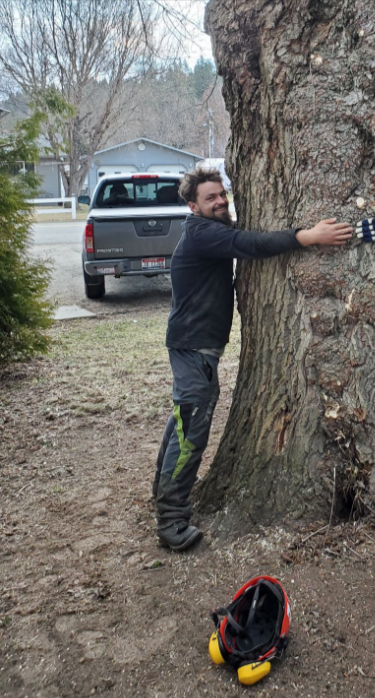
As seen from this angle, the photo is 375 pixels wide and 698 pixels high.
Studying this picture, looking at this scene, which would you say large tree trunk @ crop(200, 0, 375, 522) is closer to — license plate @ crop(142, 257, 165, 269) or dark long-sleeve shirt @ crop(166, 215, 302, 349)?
dark long-sleeve shirt @ crop(166, 215, 302, 349)

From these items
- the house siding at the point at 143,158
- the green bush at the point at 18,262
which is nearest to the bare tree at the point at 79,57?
the house siding at the point at 143,158

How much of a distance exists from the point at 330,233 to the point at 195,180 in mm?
899

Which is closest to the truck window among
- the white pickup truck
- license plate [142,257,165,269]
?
the white pickup truck

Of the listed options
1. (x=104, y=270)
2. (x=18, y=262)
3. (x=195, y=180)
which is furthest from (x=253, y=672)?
(x=104, y=270)

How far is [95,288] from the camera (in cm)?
1100

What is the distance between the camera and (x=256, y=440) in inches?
126

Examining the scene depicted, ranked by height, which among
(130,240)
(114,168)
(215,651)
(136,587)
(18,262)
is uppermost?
(114,168)

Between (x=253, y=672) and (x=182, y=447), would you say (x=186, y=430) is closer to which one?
(x=182, y=447)

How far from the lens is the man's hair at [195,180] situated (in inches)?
129

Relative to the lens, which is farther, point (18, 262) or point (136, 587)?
point (18, 262)

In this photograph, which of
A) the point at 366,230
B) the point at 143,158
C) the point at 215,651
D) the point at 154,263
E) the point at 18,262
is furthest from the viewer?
the point at 143,158

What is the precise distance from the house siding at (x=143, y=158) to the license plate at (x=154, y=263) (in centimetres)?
3932

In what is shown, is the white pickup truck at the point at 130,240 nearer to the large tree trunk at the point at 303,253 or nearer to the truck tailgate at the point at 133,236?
the truck tailgate at the point at 133,236

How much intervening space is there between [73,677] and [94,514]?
137 centimetres
